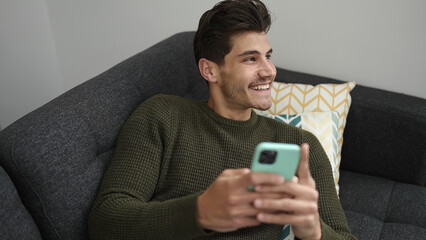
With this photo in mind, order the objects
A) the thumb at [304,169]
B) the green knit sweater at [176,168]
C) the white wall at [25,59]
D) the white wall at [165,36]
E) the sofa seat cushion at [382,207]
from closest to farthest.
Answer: the thumb at [304,169] < the green knit sweater at [176,168] < the sofa seat cushion at [382,207] < the white wall at [165,36] < the white wall at [25,59]

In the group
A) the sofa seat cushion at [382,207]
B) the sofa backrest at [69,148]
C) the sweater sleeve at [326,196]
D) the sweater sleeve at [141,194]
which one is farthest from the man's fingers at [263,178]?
the sofa seat cushion at [382,207]

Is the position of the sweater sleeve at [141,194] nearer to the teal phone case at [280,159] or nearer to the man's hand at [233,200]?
the man's hand at [233,200]

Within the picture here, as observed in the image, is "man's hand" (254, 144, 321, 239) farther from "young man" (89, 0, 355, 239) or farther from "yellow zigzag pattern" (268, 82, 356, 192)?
"yellow zigzag pattern" (268, 82, 356, 192)

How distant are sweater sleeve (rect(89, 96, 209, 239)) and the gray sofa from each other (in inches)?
3.1

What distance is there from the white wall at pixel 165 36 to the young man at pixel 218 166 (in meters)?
0.67

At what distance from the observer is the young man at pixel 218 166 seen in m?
0.97

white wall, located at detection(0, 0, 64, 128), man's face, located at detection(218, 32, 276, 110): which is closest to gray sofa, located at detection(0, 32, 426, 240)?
man's face, located at detection(218, 32, 276, 110)

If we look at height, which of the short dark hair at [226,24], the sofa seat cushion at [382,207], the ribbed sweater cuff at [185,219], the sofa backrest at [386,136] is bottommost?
the sofa seat cushion at [382,207]

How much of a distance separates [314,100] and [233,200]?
3.64 ft

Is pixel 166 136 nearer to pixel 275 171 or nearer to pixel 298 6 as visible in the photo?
pixel 275 171

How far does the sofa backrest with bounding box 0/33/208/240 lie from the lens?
1220 mm

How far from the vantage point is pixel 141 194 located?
1293 millimetres

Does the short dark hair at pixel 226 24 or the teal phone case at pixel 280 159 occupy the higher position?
the short dark hair at pixel 226 24

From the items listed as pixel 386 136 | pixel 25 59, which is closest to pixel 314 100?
pixel 386 136
